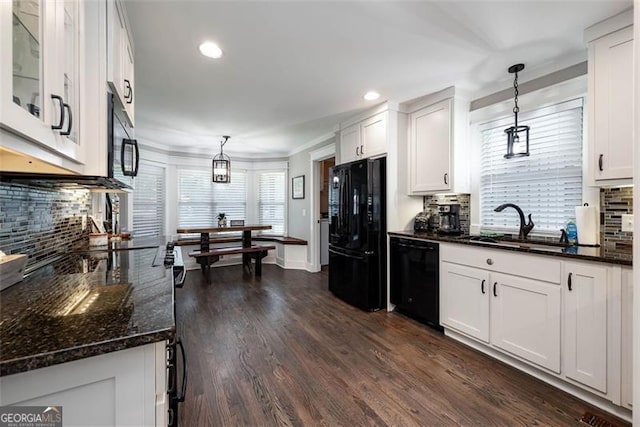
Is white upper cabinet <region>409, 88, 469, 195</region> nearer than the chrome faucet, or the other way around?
the chrome faucet

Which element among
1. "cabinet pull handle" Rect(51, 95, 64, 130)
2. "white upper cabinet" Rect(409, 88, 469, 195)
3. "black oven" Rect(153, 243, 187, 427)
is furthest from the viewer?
"white upper cabinet" Rect(409, 88, 469, 195)

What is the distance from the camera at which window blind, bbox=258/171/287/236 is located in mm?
6141

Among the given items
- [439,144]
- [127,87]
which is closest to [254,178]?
[439,144]

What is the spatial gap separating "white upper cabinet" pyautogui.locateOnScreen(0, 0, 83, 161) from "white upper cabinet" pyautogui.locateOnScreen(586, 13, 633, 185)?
2.80 metres

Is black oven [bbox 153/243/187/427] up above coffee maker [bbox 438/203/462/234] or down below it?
below

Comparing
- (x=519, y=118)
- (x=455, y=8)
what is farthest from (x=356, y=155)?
(x=455, y=8)

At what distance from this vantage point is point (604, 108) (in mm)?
1878

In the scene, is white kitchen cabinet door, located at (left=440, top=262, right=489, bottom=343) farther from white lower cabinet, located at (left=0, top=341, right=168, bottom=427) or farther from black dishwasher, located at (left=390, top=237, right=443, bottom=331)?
white lower cabinet, located at (left=0, top=341, right=168, bottom=427)

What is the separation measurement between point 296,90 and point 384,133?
110 cm

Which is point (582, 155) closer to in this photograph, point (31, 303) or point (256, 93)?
point (256, 93)

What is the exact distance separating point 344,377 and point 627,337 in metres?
1.64

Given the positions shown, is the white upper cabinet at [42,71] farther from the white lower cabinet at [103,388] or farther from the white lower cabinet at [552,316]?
the white lower cabinet at [552,316]

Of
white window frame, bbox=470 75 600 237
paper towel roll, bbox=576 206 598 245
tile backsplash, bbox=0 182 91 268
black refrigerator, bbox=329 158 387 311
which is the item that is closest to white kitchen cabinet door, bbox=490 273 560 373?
paper towel roll, bbox=576 206 598 245

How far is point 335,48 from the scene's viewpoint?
2154 millimetres
